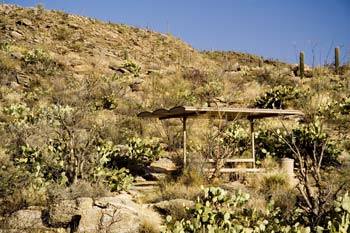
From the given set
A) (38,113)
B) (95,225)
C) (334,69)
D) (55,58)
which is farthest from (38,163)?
(334,69)

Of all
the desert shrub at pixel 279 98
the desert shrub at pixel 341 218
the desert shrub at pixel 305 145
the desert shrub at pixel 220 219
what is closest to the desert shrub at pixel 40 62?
the desert shrub at pixel 279 98

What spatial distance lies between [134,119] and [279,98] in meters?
7.00

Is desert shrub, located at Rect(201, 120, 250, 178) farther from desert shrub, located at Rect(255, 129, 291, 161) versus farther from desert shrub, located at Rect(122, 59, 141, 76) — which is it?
desert shrub, located at Rect(122, 59, 141, 76)

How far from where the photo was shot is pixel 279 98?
19906 mm

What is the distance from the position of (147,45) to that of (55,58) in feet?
33.3

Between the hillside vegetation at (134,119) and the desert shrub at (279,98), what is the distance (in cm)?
5

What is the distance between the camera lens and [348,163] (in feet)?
42.7

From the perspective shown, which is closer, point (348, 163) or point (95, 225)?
point (95, 225)

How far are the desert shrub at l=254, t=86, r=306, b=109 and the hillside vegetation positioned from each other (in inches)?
2.0

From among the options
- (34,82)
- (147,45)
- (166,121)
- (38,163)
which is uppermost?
(147,45)

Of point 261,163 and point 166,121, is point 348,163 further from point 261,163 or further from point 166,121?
point 166,121

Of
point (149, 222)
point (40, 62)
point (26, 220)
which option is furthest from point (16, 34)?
point (149, 222)

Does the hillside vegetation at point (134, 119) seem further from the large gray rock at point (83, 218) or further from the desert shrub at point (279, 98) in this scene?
the large gray rock at point (83, 218)

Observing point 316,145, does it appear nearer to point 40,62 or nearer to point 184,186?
point 184,186
